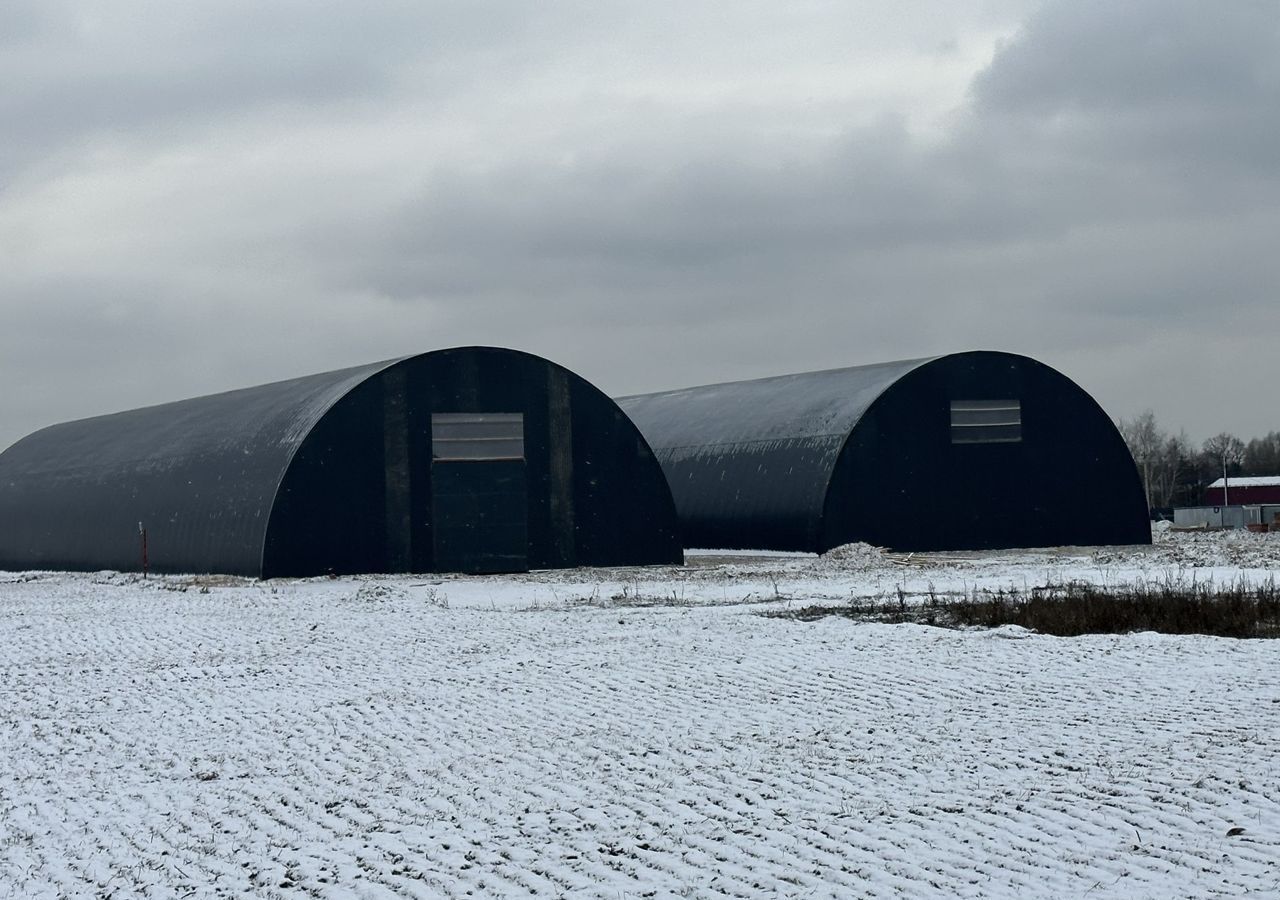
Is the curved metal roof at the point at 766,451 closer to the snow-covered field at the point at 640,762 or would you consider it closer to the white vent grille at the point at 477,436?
the white vent grille at the point at 477,436

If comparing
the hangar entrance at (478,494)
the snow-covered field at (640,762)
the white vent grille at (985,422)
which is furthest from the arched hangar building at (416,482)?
the snow-covered field at (640,762)

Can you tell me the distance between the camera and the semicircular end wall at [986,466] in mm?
36750

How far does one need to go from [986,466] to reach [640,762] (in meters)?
28.5

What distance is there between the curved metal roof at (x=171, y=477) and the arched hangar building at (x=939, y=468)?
396 inches

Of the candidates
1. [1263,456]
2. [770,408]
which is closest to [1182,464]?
[1263,456]

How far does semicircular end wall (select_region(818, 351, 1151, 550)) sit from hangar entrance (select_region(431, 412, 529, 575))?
298 inches

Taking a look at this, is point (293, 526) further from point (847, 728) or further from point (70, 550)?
point (847, 728)

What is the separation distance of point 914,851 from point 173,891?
12.0ft

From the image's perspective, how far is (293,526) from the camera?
3103 centimetres

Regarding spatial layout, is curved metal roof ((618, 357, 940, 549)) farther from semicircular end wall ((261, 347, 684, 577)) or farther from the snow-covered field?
the snow-covered field

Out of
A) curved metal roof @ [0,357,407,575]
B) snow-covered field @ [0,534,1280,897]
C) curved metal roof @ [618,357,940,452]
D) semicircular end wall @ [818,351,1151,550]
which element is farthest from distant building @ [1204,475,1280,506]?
snow-covered field @ [0,534,1280,897]

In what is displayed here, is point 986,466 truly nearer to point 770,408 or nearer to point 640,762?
point 770,408

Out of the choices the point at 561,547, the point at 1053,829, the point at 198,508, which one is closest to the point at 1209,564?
the point at 561,547

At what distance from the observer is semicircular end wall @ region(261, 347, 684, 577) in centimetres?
3155
